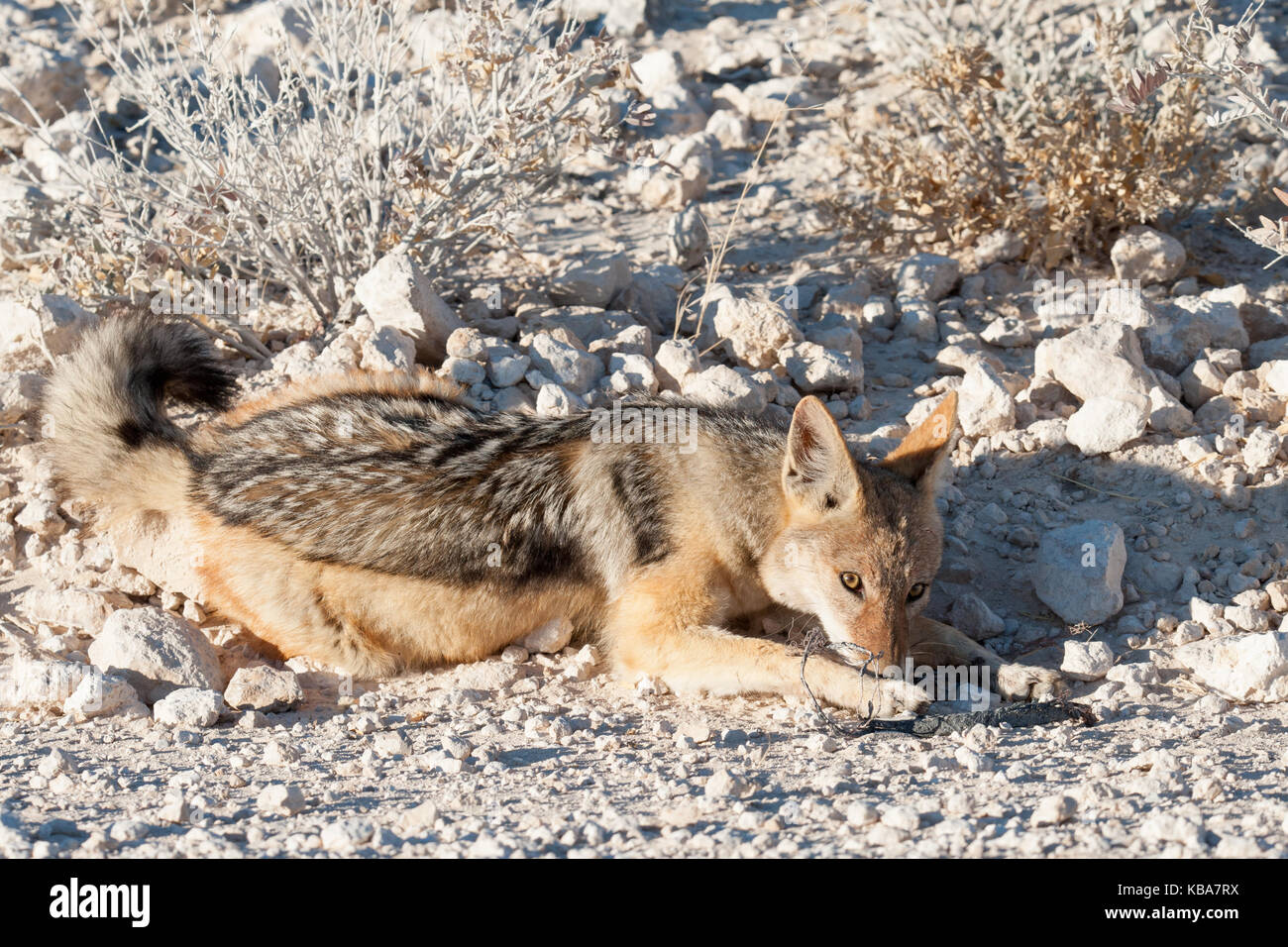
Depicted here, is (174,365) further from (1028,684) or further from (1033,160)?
(1033,160)

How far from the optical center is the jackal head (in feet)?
18.2

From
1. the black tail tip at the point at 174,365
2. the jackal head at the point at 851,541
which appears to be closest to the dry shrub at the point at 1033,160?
the jackal head at the point at 851,541

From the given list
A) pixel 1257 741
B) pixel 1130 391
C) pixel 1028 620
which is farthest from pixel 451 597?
pixel 1130 391

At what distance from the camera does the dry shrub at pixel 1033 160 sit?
8.27 m

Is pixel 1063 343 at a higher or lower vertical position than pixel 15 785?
higher

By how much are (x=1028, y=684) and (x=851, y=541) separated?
1.00 meters

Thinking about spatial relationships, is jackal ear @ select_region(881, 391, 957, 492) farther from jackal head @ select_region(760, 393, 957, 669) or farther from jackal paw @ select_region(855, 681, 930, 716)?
jackal paw @ select_region(855, 681, 930, 716)

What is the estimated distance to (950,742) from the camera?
16.5 ft

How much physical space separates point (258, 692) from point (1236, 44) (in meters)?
5.42

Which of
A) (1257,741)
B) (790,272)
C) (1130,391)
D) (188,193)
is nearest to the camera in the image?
(1257,741)

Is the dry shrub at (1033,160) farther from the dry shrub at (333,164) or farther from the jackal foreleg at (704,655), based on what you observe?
the jackal foreleg at (704,655)

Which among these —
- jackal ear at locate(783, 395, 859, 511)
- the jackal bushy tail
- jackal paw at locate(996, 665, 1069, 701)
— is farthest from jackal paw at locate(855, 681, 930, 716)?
the jackal bushy tail

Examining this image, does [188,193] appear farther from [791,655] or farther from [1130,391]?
[1130,391]

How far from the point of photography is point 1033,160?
8438 mm
